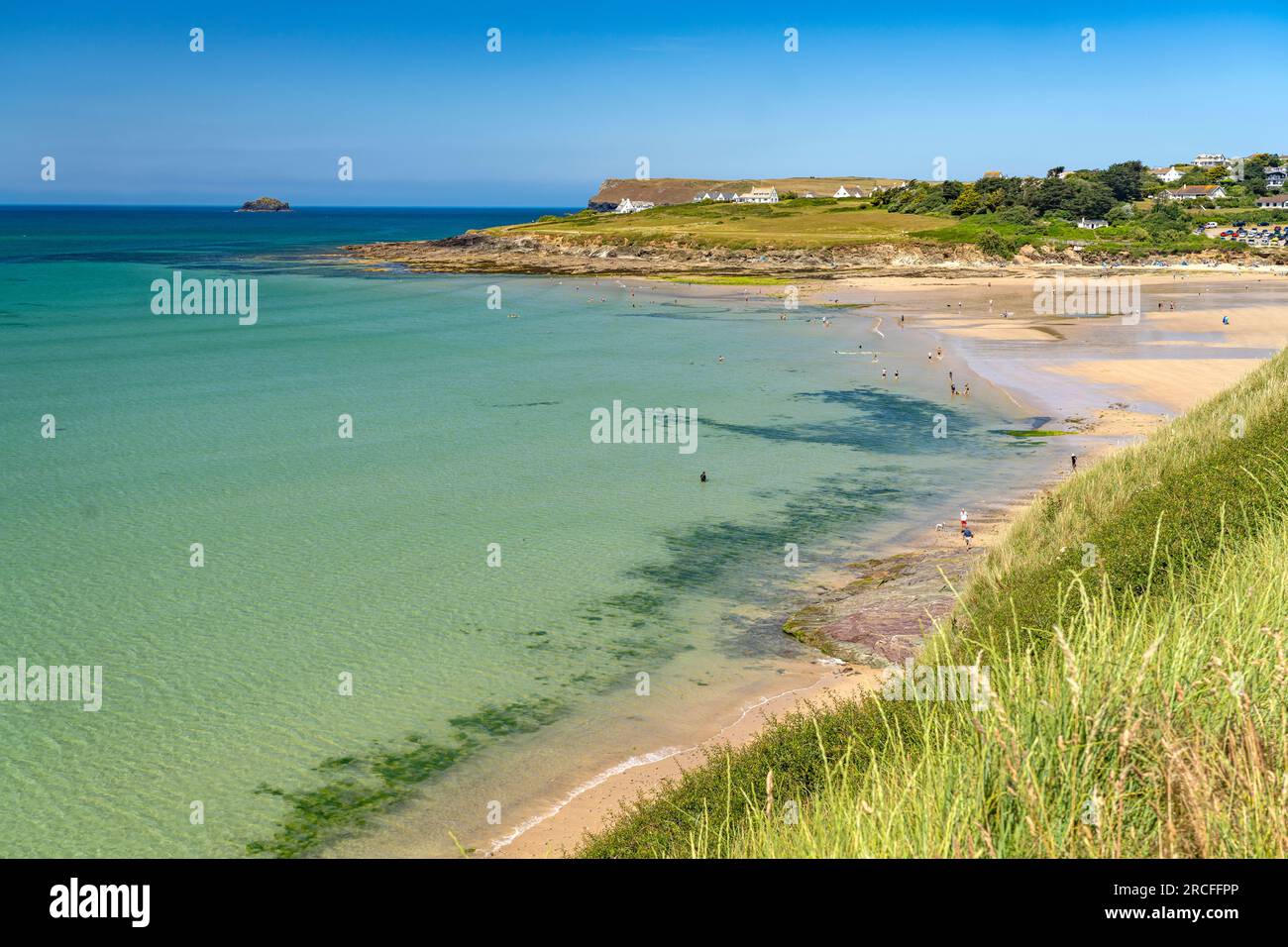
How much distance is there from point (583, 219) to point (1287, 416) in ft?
549

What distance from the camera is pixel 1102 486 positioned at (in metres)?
18.0

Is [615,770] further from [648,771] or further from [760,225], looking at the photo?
[760,225]

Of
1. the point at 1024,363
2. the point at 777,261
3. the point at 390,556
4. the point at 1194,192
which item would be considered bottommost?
the point at 390,556

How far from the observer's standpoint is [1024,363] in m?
55.7

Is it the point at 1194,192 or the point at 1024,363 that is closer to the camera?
the point at 1024,363

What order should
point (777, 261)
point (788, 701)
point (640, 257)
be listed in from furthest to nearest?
point (640, 257), point (777, 261), point (788, 701)

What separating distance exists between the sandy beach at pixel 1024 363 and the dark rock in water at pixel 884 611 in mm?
360

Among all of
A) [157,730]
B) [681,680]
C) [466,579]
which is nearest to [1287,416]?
[681,680]

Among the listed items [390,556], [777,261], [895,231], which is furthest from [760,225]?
[390,556]

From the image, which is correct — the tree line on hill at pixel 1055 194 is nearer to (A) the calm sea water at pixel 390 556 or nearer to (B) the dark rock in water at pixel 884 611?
(A) the calm sea water at pixel 390 556

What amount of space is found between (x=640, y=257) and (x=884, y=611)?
385 feet

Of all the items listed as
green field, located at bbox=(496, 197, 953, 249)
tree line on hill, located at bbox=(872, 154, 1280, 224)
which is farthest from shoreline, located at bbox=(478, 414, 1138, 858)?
tree line on hill, located at bbox=(872, 154, 1280, 224)
